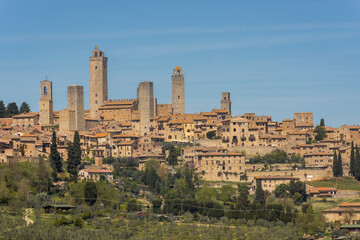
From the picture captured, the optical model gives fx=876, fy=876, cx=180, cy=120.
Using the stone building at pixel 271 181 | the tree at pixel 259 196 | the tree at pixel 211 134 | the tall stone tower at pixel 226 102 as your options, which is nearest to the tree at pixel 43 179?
the tree at pixel 259 196

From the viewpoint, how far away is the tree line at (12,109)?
3998 inches

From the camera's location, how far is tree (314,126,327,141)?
9133cm

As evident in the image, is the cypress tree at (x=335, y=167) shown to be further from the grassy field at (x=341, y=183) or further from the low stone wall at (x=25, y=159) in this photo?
the low stone wall at (x=25, y=159)

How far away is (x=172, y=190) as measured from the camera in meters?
74.8

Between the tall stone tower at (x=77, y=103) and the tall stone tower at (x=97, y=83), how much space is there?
3680 mm

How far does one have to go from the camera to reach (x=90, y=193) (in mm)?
68125

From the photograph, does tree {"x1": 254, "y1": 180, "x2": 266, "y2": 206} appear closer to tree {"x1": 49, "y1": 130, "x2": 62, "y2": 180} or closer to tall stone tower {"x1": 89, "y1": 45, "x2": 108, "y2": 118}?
tree {"x1": 49, "y1": 130, "x2": 62, "y2": 180}

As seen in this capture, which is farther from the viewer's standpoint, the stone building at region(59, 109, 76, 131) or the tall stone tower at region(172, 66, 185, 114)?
the tall stone tower at region(172, 66, 185, 114)

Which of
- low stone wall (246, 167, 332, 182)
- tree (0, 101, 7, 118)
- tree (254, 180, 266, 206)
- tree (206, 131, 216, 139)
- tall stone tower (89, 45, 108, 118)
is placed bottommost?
tree (254, 180, 266, 206)

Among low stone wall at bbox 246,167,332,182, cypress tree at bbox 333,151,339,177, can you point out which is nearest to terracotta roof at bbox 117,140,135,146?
low stone wall at bbox 246,167,332,182

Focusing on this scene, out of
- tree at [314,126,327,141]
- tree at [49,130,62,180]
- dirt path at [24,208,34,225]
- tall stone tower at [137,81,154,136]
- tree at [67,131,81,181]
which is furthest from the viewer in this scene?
tall stone tower at [137,81,154,136]

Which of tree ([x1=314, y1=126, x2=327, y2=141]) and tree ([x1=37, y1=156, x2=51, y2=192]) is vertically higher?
tree ([x1=314, y1=126, x2=327, y2=141])

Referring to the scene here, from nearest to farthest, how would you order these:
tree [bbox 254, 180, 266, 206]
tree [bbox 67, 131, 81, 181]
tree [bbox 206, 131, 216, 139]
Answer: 1. tree [bbox 254, 180, 266, 206]
2. tree [bbox 67, 131, 81, 181]
3. tree [bbox 206, 131, 216, 139]

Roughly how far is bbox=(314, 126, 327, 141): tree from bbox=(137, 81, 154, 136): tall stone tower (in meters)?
18.3
